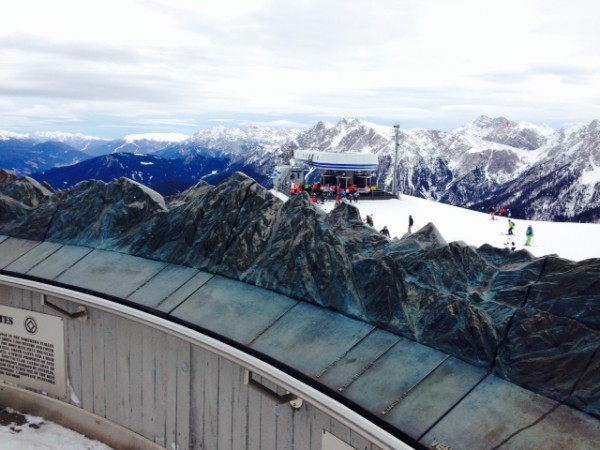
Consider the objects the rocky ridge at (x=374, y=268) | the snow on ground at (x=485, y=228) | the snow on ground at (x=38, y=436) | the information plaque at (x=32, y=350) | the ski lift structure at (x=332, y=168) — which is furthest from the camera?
the ski lift structure at (x=332, y=168)

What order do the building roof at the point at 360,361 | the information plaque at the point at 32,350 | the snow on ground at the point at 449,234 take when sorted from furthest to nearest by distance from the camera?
the information plaque at the point at 32,350, the snow on ground at the point at 449,234, the building roof at the point at 360,361

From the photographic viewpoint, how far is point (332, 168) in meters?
62.9

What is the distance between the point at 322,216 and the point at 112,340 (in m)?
4.90

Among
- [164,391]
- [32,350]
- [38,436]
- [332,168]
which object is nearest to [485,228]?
[332,168]

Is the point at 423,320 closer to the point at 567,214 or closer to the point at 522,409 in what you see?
the point at 522,409

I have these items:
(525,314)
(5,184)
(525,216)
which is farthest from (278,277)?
(525,216)

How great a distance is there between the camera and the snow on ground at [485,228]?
2922cm

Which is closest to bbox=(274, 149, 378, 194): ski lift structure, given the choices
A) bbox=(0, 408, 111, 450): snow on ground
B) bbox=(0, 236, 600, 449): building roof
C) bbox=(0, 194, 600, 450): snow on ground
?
bbox=(0, 194, 600, 450): snow on ground

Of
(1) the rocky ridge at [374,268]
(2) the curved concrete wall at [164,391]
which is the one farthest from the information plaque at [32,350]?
(1) the rocky ridge at [374,268]

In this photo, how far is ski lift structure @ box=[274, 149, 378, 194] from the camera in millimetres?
62312

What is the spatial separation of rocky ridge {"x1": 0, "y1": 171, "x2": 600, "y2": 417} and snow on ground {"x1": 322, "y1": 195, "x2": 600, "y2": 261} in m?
17.6

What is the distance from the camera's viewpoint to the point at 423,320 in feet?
26.0

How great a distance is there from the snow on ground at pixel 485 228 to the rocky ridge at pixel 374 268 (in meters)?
17.6

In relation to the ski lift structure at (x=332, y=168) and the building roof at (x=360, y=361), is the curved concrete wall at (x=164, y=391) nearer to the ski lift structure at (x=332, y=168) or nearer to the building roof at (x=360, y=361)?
the building roof at (x=360, y=361)
